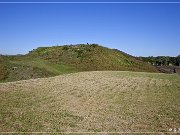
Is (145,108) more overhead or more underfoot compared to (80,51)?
more underfoot

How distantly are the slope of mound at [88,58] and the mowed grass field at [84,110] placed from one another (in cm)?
2703

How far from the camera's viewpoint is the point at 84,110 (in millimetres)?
18062

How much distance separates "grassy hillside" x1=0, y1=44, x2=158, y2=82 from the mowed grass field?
13.3 meters

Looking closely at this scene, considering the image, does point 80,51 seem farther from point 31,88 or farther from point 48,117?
point 48,117

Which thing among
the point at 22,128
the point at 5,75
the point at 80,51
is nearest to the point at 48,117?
the point at 22,128

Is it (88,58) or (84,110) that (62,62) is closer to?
(88,58)

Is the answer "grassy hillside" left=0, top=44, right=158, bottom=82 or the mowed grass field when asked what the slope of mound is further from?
the mowed grass field

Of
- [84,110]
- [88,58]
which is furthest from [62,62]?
[84,110]

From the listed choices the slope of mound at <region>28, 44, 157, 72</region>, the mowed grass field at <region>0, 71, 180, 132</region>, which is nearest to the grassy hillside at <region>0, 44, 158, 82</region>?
the slope of mound at <region>28, 44, 157, 72</region>

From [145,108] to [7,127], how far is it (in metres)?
9.20

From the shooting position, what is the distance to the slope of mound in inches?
2117

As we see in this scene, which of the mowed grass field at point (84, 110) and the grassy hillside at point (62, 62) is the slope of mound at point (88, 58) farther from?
the mowed grass field at point (84, 110)

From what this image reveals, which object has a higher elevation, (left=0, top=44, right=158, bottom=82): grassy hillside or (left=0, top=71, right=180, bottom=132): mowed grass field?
(left=0, top=44, right=158, bottom=82): grassy hillside

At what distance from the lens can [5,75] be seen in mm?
36375
